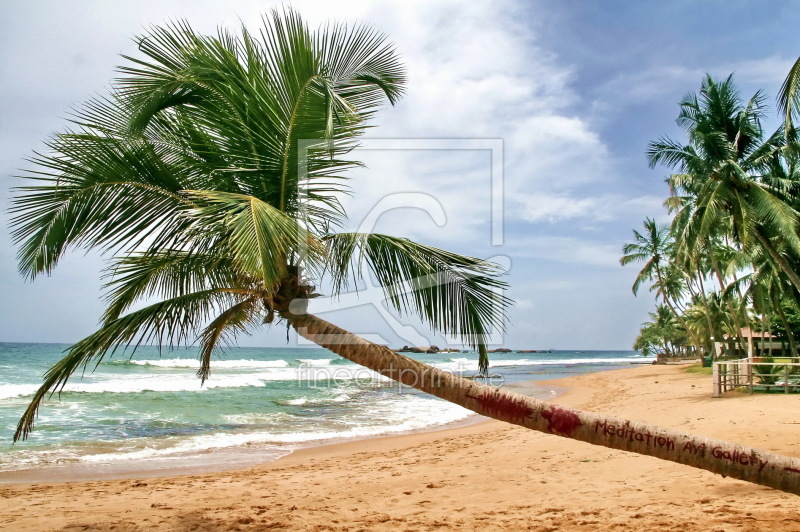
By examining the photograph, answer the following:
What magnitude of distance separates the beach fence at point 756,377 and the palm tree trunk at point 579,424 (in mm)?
12705

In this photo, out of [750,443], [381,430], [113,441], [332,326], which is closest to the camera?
[332,326]

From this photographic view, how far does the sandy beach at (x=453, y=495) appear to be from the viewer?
16.7ft

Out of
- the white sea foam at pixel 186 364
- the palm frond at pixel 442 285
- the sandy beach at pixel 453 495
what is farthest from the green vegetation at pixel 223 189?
the white sea foam at pixel 186 364

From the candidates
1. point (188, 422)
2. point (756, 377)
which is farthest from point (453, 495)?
point (756, 377)

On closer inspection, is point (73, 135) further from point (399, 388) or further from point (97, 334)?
point (399, 388)

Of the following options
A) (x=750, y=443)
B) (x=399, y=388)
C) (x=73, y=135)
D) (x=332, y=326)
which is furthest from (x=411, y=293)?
(x=399, y=388)

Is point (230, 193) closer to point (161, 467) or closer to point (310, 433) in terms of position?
point (161, 467)

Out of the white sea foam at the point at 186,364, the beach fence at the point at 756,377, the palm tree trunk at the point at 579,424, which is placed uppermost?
the palm tree trunk at the point at 579,424

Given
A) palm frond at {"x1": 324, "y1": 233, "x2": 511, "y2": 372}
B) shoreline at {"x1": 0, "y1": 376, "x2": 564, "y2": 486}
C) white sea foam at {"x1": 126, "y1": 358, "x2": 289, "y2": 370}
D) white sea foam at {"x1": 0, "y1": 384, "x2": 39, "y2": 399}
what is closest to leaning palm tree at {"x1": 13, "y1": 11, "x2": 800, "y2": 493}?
palm frond at {"x1": 324, "y1": 233, "x2": 511, "y2": 372}

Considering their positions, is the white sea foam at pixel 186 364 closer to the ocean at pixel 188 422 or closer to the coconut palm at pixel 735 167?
the ocean at pixel 188 422

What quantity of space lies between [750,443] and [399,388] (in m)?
20.0

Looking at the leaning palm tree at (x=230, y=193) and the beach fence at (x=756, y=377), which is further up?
the leaning palm tree at (x=230, y=193)

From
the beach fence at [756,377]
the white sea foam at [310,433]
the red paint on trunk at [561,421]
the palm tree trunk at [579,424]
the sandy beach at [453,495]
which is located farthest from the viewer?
the beach fence at [756,377]

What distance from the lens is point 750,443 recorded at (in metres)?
7.84
